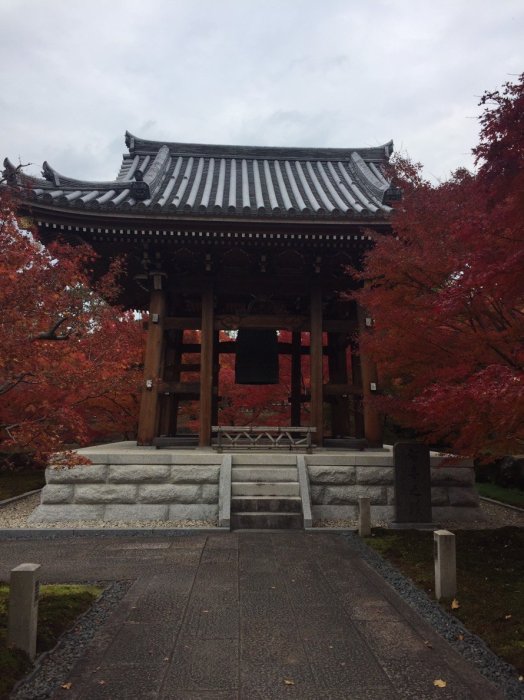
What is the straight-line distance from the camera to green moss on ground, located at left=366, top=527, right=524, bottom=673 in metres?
4.11

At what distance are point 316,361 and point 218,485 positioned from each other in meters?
4.02

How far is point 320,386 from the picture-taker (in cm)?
1130

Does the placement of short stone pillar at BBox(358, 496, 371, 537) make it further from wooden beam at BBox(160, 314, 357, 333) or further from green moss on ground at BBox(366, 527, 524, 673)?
wooden beam at BBox(160, 314, 357, 333)

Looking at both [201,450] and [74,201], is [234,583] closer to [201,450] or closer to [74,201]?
[201,450]

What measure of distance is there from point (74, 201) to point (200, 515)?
284 inches

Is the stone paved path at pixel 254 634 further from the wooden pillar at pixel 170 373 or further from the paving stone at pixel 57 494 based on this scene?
the wooden pillar at pixel 170 373

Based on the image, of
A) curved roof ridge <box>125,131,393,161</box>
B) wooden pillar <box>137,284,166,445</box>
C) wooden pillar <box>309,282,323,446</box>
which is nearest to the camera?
wooden pillar <box>137,284,166,445</box>

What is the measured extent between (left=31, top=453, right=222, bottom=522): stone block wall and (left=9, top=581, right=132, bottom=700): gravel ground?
4003 mm

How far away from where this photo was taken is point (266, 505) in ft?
28.5

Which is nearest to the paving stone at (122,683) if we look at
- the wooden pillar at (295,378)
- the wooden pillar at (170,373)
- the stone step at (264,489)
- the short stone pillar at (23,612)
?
the short stone pillar at (23,612)

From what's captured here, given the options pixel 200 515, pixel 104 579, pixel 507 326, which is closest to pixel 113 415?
pixel 200 515

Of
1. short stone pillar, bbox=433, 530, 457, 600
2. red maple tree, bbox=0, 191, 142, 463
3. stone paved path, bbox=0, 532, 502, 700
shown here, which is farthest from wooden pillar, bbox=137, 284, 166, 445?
short stone pillar, bbox=433, 530, 457, 600

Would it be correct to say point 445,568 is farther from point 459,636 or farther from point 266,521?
point 266,521

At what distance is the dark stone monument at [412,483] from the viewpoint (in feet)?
28.4
